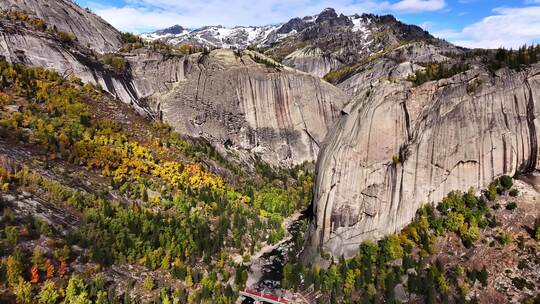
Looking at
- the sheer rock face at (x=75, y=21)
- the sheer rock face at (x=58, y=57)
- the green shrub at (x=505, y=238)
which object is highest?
the sheer rock face at (x=75, y=21)

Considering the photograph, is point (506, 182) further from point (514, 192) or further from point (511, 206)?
point (511, 206)

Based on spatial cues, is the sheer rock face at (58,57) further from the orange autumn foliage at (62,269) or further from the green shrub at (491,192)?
the green shrub at (491,192)

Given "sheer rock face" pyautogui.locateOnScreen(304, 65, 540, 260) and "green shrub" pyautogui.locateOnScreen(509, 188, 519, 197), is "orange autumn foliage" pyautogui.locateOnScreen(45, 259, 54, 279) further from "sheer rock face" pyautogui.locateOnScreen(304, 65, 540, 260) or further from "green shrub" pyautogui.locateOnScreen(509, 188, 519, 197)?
"green shrub" pyautogui.locateOnScreen(509, 188, 519, 197)

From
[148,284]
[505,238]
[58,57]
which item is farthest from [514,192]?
[58,57]

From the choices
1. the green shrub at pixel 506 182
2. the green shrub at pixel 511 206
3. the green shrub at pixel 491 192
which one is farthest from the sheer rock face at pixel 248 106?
the green shrub at pixel 511 206

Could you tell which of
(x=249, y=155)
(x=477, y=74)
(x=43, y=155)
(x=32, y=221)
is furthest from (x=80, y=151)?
(x=477, y=74)

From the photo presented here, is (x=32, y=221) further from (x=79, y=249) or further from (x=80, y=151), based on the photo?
(x=80, y=151)
